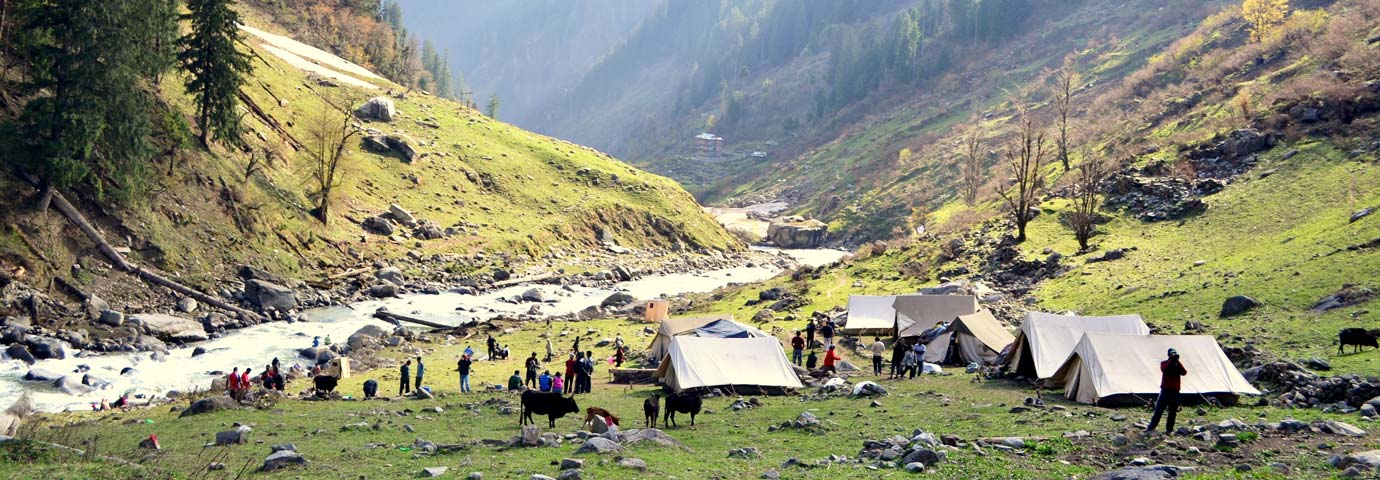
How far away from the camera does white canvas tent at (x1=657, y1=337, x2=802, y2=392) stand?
101 feet

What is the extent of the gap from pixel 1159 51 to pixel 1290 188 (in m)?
107

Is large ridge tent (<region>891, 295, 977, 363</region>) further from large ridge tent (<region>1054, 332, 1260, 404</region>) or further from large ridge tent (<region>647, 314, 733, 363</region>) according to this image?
large ridge tent (<region>1054, 332, 1260, 404</region>)

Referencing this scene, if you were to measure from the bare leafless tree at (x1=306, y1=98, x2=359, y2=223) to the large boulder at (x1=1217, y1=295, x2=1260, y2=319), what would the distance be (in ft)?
175

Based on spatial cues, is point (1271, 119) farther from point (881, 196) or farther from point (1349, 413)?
point (881, 196)

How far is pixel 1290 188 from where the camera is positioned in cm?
5103

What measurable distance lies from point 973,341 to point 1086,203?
2513 centimetres

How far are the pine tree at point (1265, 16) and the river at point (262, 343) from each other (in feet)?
213

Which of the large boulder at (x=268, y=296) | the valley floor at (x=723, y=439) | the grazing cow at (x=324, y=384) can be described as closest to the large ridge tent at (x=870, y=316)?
the valley floor at (x=723, y=439)

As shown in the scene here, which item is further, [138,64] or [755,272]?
[755,272]

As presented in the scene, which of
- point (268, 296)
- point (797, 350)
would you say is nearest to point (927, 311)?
point (797, 350)

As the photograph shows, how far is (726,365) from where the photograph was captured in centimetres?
3145

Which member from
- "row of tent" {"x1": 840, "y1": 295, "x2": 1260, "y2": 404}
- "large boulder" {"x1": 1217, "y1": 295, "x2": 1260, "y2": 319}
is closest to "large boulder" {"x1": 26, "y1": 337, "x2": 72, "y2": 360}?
"row of tent" {"x1": 840, "y1": 295, "x2": 1260, "y2": 404}

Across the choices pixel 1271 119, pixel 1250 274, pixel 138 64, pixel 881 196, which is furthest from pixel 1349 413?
pixel 881 196

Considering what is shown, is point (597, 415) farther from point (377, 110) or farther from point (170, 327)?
point (377, 110)
